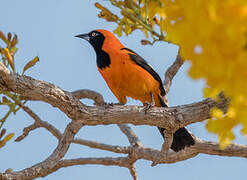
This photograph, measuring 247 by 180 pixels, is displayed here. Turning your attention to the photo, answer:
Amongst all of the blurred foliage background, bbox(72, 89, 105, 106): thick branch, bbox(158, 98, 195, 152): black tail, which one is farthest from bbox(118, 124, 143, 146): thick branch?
the blurred foliage background

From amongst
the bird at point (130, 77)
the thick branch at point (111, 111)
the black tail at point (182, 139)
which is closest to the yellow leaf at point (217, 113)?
the thick branch at point (111, 111)

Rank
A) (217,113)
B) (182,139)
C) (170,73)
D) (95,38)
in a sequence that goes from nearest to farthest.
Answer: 1. (217,113)
2. (182,139)
3. (95,38)
4. (170,73)

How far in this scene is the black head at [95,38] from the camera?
490 centimetres

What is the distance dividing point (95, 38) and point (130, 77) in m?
1.20

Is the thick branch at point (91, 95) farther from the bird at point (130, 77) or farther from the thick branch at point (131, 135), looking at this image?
the bird at point (130, 77)

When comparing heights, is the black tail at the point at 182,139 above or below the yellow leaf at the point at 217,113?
above

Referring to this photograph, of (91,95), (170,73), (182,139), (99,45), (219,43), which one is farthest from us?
(91,95)

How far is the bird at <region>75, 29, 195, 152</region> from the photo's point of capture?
13.9 ft

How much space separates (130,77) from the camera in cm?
422

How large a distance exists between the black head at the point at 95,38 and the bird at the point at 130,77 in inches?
0.8

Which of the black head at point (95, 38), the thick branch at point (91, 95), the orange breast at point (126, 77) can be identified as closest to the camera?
the orange breast at point (126, 77)

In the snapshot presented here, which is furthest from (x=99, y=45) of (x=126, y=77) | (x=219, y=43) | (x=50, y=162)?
(x=219, y=43)

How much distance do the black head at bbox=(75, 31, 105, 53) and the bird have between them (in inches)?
0.8

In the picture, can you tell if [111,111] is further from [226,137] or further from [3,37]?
[226,137]
